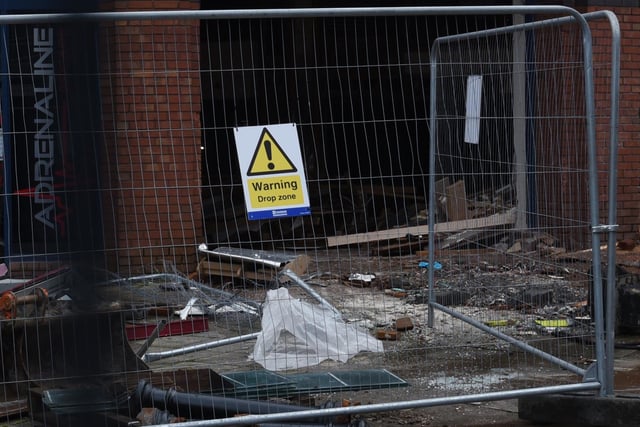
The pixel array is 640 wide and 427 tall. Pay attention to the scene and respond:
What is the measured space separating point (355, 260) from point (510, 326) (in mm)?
1217

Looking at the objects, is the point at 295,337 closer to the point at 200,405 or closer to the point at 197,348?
the point at 197,348

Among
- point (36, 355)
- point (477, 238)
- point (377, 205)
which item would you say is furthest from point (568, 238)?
point (377, 205)

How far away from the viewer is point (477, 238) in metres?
6.72

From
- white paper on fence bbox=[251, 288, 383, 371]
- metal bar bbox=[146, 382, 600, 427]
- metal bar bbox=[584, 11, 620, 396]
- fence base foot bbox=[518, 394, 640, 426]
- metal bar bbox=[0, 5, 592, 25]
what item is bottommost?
fence base foot bbox=[518, 394, 640, 426]

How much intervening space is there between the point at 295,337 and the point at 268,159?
1.40m

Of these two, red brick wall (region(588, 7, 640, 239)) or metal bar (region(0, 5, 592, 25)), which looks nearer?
metal bar (region(0, 5, 592, 25))

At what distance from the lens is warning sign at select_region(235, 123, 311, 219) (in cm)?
508

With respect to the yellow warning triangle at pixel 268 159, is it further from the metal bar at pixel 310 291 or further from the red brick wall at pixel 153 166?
the metal bar at pixel 310 291

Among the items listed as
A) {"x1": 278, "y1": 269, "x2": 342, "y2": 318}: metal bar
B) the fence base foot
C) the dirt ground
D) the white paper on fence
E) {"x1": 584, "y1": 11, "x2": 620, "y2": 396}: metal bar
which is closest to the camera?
the fence base foot

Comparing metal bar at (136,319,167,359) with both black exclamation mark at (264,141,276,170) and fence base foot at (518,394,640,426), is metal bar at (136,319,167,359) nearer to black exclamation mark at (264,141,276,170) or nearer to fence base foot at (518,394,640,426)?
black exclamation mark at (264,141,276,170)

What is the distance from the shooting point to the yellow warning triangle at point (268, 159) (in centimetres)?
510

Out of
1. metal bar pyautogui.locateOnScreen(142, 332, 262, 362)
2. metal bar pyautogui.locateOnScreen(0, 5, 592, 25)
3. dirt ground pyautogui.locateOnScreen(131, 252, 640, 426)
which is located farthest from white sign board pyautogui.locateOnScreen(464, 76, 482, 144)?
metal bar pyautogui.locateOnScreen(142, 332, 262, 362)

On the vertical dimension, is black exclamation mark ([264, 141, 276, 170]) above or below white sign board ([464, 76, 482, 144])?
below

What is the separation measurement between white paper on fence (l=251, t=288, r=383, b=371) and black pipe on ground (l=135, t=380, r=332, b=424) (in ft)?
2.46
